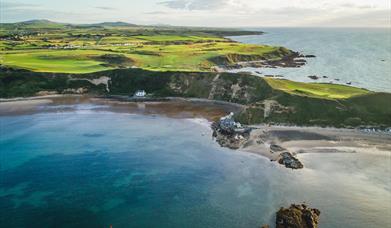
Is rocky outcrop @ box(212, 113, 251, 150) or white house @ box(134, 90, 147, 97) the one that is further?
white house @ box(134, 90, 147, 97)

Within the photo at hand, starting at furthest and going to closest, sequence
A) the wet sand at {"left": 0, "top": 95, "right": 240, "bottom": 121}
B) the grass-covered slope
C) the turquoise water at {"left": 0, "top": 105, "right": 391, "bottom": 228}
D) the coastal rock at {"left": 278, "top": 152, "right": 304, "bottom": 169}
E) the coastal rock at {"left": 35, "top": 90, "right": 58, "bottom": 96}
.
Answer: the coastal rock at {"left": 35, "top": 90, "right": 58, "bottom": 96}, the wet sand at {"left": 0, "top": 95, "right": 240, "bottom": 121}, the grass-covered slope, the coastal rock at {"left": 278, "top": 152, "right": 304, "bottom": 169}, the turquoise water at {"left": 0, "top": 105, "right": 391, "bottom": 228}

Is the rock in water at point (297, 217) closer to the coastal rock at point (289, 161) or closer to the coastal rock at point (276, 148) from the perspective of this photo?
the coastal rock at point (289, 161)

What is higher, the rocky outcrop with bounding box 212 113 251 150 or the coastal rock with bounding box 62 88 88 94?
the coastal rock with bounding box 62 88 88 94

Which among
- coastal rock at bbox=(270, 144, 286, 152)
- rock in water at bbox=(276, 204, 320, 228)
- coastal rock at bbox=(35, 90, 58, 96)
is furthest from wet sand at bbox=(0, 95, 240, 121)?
rock in water at bbox=(276, 204, 320, 228)

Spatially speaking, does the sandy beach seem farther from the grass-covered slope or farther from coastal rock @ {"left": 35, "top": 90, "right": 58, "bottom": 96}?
coastal rock @ {"left": 35, "top": 90, "right": 58, "bottom": 96}

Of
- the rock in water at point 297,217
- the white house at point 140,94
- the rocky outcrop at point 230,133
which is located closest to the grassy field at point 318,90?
the rocky outcrop at point 230,133

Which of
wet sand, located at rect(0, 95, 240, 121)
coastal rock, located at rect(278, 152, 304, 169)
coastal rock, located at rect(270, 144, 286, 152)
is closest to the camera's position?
coastal rock, located at rect(278, 152, 304, 169)

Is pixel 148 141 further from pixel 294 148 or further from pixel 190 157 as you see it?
pixel 294 148
